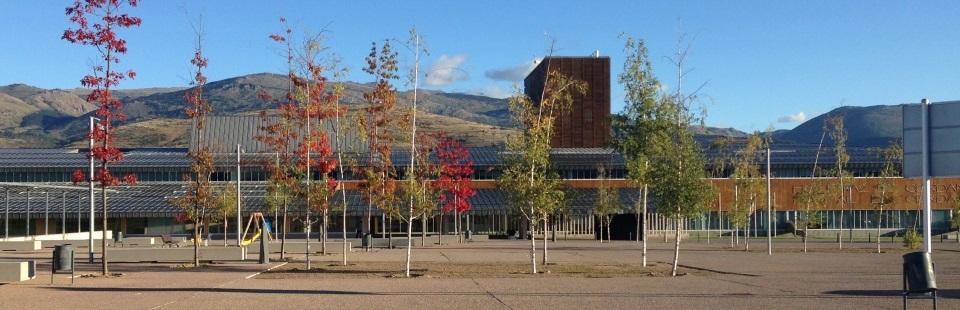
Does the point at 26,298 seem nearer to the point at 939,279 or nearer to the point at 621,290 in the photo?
the point at 621,290

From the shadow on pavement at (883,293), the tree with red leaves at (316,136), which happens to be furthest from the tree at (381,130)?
the shadow on pavement at (883,293)

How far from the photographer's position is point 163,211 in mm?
76250

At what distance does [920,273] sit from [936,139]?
3.59 m

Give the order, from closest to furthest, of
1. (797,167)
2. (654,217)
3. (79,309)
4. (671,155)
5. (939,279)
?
(79,309) → (939,279) → (671,155) → (654,217) → (797,167)

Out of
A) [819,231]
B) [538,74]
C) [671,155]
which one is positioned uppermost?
[538,74]

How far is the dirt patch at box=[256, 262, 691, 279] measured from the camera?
2973 cm

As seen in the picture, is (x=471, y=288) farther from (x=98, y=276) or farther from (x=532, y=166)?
(x=98, y=276)

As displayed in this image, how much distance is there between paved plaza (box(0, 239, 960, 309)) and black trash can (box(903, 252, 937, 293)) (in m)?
4.66

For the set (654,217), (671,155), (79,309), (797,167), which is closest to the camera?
(79,309)

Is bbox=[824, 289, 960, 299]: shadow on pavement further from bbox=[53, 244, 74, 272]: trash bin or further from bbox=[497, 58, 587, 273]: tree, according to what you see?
bbox=[53, 244, 74, 272]: trash bin

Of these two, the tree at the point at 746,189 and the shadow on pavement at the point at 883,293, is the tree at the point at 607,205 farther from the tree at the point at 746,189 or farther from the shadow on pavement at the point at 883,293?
the shadow on pavement at the point at 883,293

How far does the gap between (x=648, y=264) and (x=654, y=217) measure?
46.9 m

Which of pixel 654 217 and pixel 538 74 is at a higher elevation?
pixel 538 74

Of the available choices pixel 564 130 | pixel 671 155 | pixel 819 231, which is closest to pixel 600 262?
pixel 671 155
